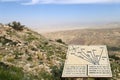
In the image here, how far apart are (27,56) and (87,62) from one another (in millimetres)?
3632

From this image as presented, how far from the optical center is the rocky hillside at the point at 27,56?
54.9 feet

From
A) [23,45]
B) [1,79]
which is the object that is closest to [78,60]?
[23,45]

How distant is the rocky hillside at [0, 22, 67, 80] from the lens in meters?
16.7

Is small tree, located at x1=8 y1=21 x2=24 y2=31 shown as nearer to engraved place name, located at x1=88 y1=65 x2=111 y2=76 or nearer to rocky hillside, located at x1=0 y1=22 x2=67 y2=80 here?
rocky hillside, located at x1=0 y1=22 x2=67 y2=80

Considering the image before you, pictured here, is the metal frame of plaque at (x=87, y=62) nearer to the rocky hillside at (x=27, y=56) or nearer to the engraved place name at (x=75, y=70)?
the engraved place name at (x=75, y=70)

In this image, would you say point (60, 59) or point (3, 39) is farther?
point (3, 39)

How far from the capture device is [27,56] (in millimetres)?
19750

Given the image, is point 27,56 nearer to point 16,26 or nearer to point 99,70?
point 99,70

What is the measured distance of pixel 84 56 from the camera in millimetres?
18781

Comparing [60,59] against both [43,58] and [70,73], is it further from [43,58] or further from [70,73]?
[70,73]

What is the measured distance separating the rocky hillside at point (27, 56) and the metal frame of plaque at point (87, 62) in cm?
89

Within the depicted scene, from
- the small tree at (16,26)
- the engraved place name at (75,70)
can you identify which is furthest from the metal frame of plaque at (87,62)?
the small tree at (16,26)

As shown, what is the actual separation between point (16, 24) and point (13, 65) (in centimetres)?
983

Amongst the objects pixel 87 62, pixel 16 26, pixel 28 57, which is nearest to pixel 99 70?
pixel 87 62
